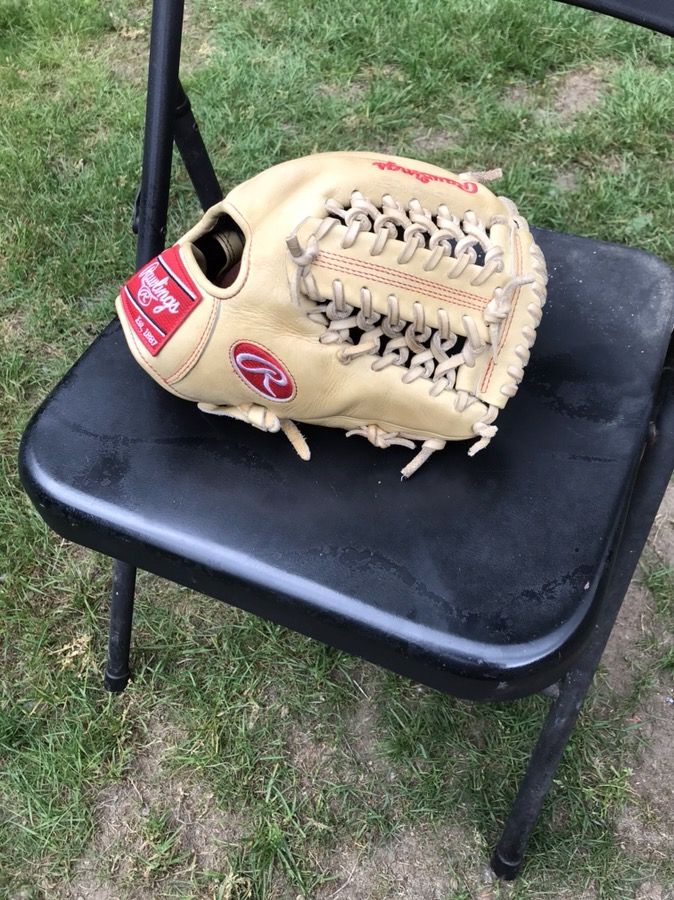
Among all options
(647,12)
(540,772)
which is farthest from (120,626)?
(647,12)

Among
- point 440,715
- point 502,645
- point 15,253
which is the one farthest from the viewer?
point 15,253

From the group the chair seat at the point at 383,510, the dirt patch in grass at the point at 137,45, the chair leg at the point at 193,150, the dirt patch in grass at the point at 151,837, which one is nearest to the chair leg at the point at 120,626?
the dirt patch in grass at the point at 151,837

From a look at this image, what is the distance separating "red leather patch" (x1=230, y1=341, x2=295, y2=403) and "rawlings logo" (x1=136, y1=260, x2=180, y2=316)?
0.08 m

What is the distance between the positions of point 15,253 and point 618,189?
1.55 metres

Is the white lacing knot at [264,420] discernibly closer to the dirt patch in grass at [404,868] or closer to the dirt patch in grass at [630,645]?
the dirt patch in grass at [404,868]

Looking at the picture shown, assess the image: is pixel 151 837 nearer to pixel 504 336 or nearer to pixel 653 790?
pixel 653 790

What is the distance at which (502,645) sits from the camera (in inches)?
31.3

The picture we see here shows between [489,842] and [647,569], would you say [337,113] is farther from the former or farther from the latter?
[489,842]

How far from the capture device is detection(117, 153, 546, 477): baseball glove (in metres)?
0.85

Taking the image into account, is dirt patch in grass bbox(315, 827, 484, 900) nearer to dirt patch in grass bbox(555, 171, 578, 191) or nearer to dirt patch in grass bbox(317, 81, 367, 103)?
dirt patch in grass bbox(555, 171, 578, 191)

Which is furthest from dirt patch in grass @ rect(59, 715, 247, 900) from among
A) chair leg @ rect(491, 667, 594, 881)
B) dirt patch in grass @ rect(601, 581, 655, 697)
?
dirt patch in grass @ rect(601, 581, 655, 697)

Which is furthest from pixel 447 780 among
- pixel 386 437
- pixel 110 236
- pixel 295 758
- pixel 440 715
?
pixel 110 236

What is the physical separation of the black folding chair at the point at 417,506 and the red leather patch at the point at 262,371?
0.08m

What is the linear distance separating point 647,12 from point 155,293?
0.58 metres
